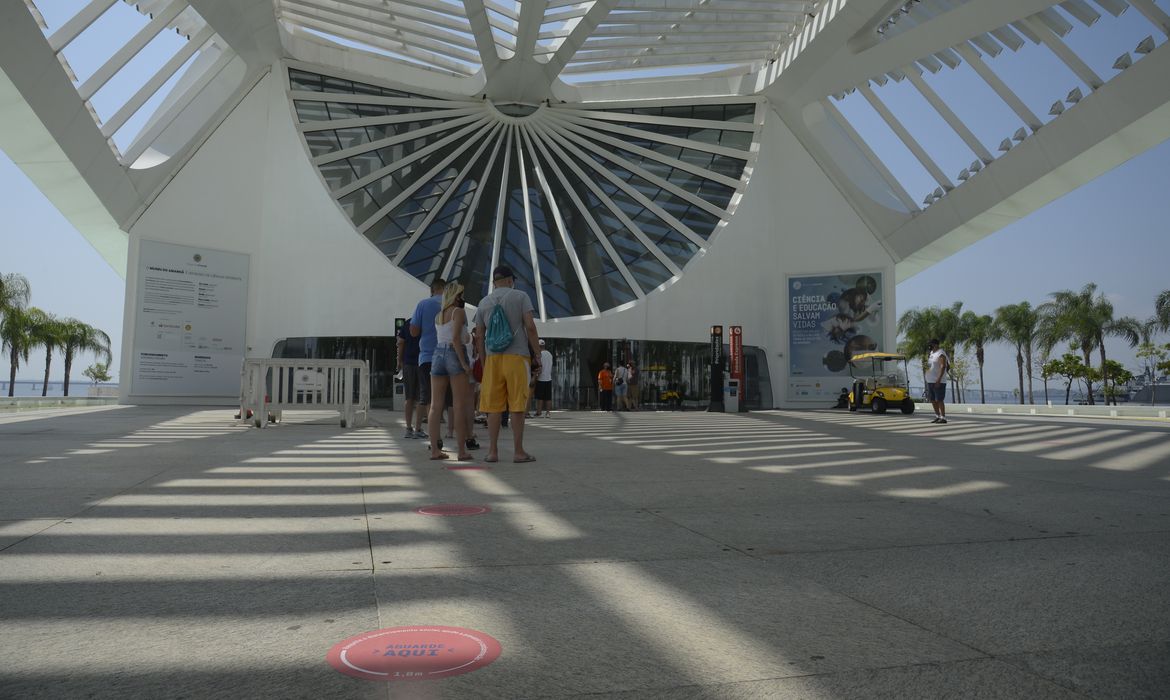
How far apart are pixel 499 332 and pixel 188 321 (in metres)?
18.0

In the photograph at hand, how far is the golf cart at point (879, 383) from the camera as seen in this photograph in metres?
21.6

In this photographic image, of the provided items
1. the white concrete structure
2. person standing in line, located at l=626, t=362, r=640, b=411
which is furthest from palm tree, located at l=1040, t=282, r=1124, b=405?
person standing in line, located at l=626, t=362, r=640, b=411

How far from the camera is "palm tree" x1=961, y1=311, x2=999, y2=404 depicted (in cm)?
6054

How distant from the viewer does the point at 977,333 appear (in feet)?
202

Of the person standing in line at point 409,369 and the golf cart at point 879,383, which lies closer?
the person standing in line at point 409,369

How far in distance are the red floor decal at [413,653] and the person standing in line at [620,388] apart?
2047 cm

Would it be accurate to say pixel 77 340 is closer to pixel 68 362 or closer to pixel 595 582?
pixel 68 362

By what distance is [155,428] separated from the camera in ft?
35.2

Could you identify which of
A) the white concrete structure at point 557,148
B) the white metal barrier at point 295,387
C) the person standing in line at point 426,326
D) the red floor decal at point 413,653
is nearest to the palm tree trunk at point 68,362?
the white concrete structure at point 557,148

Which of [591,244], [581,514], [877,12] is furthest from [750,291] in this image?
[581,514]

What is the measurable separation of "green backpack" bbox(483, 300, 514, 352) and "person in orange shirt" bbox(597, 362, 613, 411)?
1548cm

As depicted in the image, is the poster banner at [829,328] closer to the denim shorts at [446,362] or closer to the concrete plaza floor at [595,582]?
the concrete plaza floor at [595,582]

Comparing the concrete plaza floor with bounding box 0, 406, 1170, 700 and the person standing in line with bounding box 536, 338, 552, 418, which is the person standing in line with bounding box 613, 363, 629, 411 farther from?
the concrete plaza floor with bounding box 0, 406, 1170, 700

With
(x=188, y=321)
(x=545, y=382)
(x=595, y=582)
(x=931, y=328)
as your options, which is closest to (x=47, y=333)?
(x=188, y=321)
